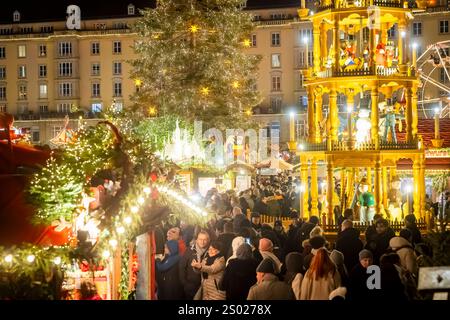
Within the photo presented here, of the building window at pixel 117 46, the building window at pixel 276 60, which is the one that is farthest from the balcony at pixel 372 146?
the building window at pixel 117 46

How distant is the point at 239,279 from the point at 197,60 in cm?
3289

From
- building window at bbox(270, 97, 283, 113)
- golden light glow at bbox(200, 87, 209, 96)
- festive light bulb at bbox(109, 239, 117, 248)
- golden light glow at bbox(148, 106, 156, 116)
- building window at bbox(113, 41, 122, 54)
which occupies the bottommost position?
festive light bulb at bbox(109, 239, 117, 248)

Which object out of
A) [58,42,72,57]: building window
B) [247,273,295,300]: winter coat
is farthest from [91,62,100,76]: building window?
[247,273,295,300]: winter coat

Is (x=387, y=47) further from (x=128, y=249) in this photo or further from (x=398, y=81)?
(x=128, y=249)

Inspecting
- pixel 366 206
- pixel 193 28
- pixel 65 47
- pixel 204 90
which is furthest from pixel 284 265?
pixel 65 47

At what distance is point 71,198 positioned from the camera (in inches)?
404

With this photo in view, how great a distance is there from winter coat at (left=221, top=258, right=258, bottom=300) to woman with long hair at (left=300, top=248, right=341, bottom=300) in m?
1.05

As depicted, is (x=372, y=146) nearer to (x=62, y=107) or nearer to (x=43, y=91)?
(x=62, y=107)

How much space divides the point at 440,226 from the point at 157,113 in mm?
36679

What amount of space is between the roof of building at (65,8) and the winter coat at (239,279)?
80.4 metres

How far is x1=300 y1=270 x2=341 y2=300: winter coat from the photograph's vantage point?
32.7 ft

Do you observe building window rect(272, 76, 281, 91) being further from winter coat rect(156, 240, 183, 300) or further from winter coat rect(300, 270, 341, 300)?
winter coat rect(300, 270, 341, 300)

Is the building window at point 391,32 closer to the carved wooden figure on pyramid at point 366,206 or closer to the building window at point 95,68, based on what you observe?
the building window at point 95,68

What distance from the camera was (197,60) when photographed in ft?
142
